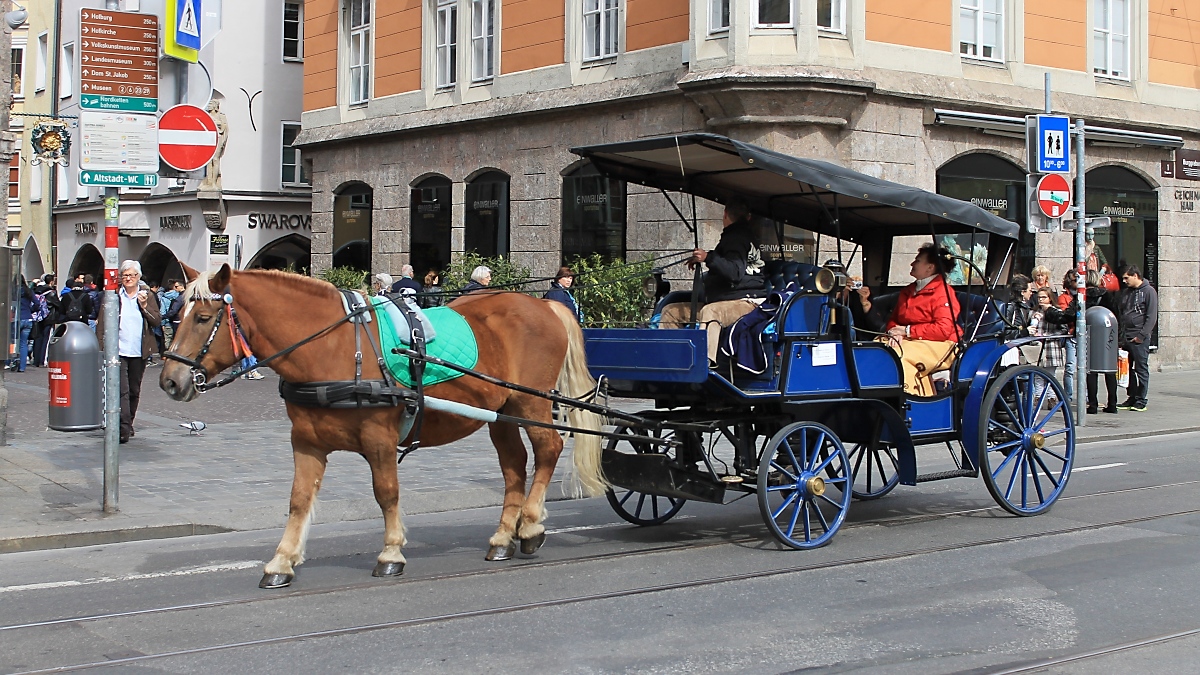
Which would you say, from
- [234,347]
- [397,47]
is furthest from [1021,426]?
[397,47]

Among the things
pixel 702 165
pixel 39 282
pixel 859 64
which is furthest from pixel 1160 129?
pixel 39 282

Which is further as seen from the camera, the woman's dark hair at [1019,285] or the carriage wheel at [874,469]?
the woman's dark hair at [1019,285]

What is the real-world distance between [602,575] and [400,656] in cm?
194

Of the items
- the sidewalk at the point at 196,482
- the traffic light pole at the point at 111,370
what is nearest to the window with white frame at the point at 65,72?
the sidewalk at the point at 196,482

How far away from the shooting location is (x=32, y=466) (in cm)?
1152

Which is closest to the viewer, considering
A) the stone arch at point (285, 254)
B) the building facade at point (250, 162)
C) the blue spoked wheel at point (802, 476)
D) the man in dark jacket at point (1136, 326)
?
the blue spoked wheel at point (802, 476)

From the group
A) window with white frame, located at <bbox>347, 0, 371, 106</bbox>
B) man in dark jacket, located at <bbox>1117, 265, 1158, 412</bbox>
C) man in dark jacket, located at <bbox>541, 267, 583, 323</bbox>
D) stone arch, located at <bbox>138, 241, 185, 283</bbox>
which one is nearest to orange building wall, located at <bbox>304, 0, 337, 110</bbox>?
window with white frame, located at <bbox>347, 0, 371, 106</bbox>

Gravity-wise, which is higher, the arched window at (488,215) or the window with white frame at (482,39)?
the window with white frame at (482,39)

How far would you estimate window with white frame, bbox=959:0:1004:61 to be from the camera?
2044 centimetres

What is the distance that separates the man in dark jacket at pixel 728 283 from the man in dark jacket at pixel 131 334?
273 inches

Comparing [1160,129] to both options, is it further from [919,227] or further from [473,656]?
[473,656]

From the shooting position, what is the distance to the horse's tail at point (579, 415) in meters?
8.00

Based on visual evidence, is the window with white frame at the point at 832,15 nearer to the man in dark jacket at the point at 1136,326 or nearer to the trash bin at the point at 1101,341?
the man in dark jacket at the point at 1136,326

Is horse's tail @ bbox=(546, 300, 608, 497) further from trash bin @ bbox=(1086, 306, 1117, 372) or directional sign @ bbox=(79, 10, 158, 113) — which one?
trash bin @ bbox=(1086, 306, 1117, 372)
